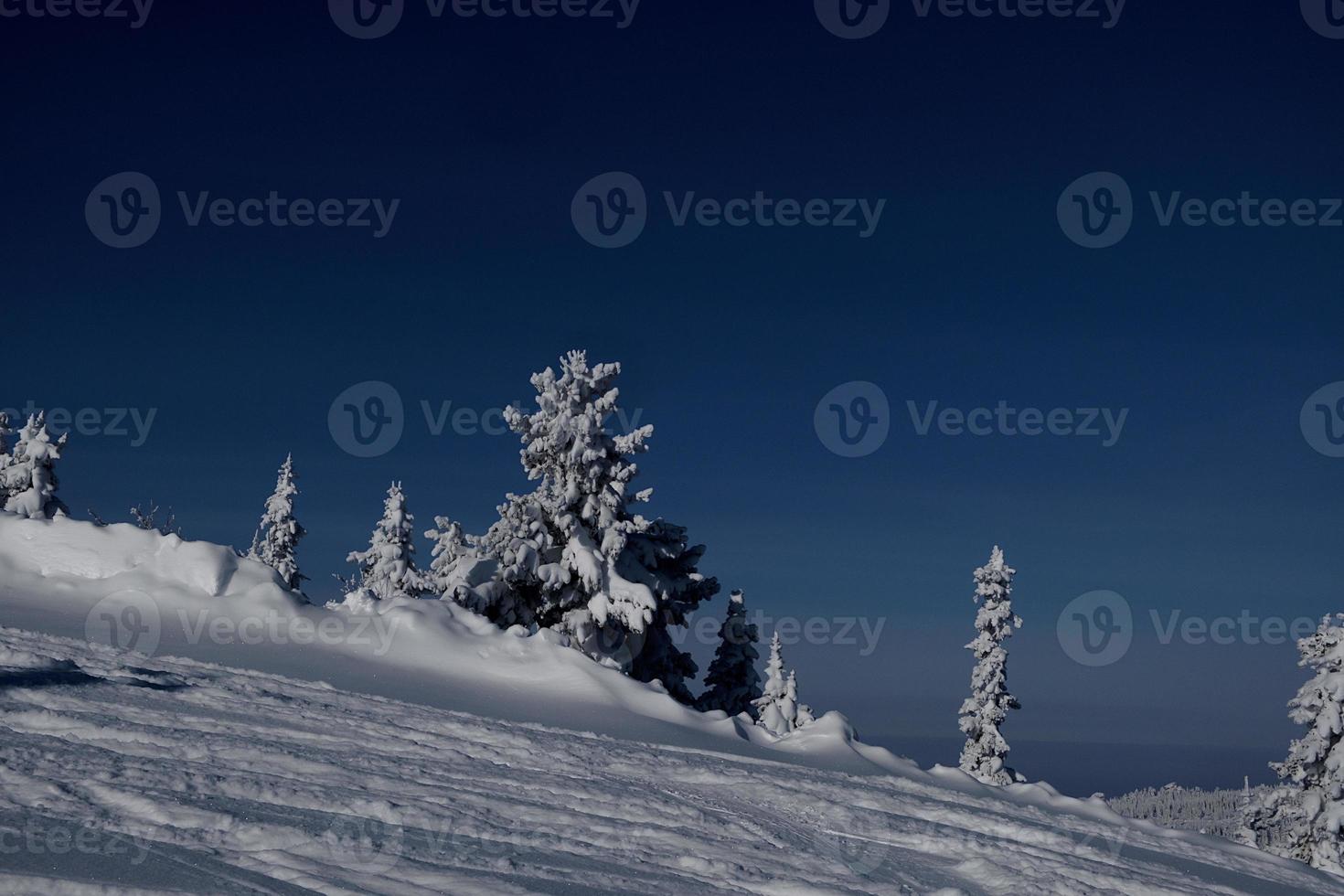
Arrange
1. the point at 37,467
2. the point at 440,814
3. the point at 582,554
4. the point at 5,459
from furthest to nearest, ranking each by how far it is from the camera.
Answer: the point at 5,459, the point at 37,467, the point at 582,554, the point at 440,814

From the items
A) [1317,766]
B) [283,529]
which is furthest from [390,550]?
[1317,766]

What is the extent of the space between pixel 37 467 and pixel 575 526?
21.8 metres

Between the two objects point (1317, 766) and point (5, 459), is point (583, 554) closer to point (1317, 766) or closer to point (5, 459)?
point (1317, 766)

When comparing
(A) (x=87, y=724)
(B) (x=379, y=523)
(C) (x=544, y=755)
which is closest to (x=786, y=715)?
(B) (x=379, y=523)

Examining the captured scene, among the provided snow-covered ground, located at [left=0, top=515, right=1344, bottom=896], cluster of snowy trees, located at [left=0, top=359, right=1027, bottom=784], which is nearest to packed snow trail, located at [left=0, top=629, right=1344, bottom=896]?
snow-covered ground, located at [left=0, top=515, right=1344, bottom=896]

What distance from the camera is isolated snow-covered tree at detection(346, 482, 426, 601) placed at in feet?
126

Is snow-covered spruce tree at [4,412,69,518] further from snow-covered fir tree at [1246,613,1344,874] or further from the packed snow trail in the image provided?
snow-covered fir tree at [1246,613,1344,874]

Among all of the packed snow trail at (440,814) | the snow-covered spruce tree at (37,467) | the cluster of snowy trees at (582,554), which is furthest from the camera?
the snow-covered spruce tree at (37,467)

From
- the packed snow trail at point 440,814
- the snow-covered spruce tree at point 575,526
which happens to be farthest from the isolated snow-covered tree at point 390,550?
the packed snow trail at point 440,814

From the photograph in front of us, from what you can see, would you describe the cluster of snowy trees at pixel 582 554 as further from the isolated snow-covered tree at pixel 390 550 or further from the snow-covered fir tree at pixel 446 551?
the isolated snow-covered tree at pixel 390 550

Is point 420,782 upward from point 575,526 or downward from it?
downward

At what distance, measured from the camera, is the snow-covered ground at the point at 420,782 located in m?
4.74

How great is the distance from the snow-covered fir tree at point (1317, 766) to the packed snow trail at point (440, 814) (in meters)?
23.0

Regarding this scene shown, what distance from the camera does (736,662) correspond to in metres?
27.7
